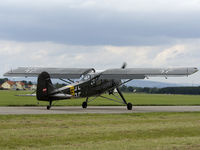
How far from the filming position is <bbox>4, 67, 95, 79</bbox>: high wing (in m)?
26.4

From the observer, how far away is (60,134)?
468 inches

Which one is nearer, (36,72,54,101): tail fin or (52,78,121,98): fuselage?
(36,72,54,101): tail fin

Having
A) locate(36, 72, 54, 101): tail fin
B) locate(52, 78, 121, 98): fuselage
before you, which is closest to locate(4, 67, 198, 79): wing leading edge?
locate(52, 78, 121, 98): fuselage

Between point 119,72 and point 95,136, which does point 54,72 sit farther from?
point 95,136

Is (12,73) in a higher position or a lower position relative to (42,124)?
higher

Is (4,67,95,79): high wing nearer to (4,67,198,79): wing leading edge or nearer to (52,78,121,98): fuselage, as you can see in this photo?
(4,67,198,79): wing leading edge

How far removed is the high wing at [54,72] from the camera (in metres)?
26.4

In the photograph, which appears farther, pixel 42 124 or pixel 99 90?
pixel 99 90

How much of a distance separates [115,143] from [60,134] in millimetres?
2152

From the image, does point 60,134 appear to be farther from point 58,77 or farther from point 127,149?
point 58,77

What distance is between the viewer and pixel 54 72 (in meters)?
27.2

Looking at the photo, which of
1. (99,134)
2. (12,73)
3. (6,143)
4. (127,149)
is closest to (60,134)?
(99,134)

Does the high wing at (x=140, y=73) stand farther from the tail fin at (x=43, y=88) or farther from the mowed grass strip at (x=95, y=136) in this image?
the mowed grass strip at (x=95, y=136)

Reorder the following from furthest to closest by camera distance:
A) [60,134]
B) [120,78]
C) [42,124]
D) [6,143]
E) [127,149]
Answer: [120,78]
[42,124]
[60,134]
[6,143]
[127,149]
